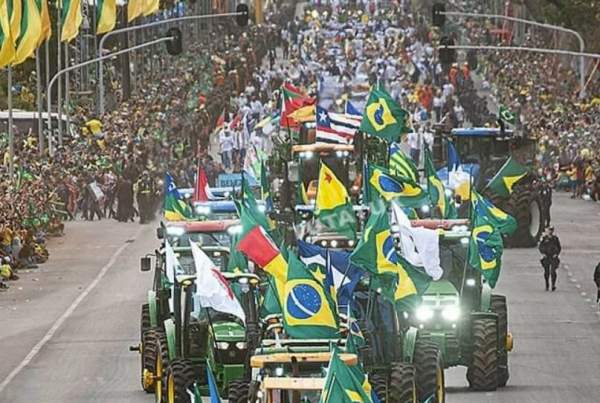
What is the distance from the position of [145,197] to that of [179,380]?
35.1 metres

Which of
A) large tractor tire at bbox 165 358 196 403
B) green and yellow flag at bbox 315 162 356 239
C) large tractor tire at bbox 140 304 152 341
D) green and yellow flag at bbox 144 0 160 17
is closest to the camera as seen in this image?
large tractor tire at bbox 165 358 196 403

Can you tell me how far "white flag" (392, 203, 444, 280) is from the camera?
3003cm

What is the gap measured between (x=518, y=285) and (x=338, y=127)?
305 inches

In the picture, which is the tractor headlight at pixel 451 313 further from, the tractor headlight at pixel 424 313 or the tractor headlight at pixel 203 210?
the tractor headlight at pixel 203 210

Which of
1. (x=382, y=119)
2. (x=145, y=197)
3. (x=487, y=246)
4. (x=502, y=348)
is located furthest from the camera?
(x=145, y=197)

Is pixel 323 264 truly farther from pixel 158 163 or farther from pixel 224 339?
pixel 158 163

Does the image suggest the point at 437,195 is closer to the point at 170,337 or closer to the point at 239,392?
the point at 170,337

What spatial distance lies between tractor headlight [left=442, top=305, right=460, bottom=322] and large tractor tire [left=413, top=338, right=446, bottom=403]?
2842mm

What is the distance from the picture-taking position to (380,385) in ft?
82.4

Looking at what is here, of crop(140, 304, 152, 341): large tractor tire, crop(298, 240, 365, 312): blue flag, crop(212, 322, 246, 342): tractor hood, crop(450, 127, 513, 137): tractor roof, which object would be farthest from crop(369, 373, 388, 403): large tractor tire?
crop(450, 127, 513, 137): tractor roof

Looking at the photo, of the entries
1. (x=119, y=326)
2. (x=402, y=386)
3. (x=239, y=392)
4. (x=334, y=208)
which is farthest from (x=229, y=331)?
(x=119, y=326)

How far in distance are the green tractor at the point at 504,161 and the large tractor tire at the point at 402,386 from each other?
26.6m

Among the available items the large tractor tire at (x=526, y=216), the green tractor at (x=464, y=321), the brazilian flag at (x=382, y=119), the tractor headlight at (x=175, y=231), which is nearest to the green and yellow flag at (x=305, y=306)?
the green tractor at (x=464, y=321)

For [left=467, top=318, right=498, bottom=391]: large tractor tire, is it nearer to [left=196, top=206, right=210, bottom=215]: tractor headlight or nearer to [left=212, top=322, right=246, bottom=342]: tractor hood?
[left=212, top=322, right=246, bottom=342]: tractor hood
